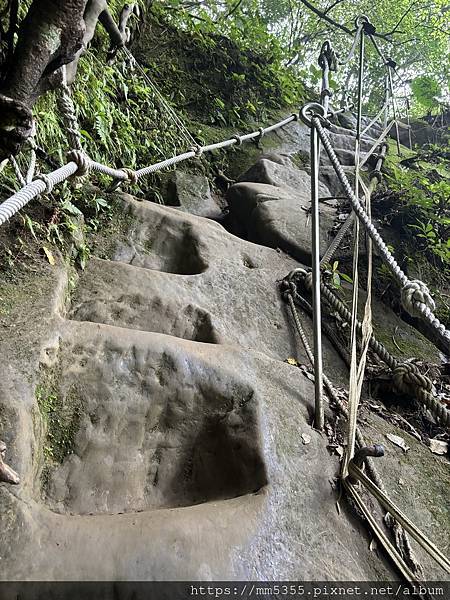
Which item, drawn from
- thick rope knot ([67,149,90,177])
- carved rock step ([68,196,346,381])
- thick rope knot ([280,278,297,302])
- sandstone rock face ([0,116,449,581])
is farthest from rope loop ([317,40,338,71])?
thick rope knot ([67,149,90,177])

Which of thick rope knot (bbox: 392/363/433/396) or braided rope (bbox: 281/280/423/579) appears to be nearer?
braided rope (bbox: 281/280/423/579)

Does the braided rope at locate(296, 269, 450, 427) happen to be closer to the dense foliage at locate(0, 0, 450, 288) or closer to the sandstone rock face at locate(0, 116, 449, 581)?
the sandstone rock face at locate(0, 116, 449, 581)

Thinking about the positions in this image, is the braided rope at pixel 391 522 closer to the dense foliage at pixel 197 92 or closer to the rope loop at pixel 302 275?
the rope loop at pixel 302 275

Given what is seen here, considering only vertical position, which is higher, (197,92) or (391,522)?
(197,92)

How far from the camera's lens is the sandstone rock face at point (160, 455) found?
1328mm

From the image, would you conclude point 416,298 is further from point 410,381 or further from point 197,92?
point 197,92

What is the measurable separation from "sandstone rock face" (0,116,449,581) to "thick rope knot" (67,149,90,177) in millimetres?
542

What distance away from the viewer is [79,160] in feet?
6.64

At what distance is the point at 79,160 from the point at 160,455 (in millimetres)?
1451

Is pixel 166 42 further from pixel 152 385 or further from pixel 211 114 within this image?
pixel 152 385

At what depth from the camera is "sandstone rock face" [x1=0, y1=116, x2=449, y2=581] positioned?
133 cm

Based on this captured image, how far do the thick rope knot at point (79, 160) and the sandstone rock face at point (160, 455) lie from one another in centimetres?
54

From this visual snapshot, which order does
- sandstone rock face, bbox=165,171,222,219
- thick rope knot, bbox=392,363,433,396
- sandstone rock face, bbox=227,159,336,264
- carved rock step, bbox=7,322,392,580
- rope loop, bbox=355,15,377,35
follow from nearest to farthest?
carved rock step, bbox=7,322,392,580 → thick rope knot, bbox=392,363,433,396 → sandstone rock face, bbox=227,159,336,264 → sandstone rock face, bbox=165,171,222,219 → rope loop, bbox=355,15,377,35

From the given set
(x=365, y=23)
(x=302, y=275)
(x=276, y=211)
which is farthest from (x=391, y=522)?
(x=365, y=23)
